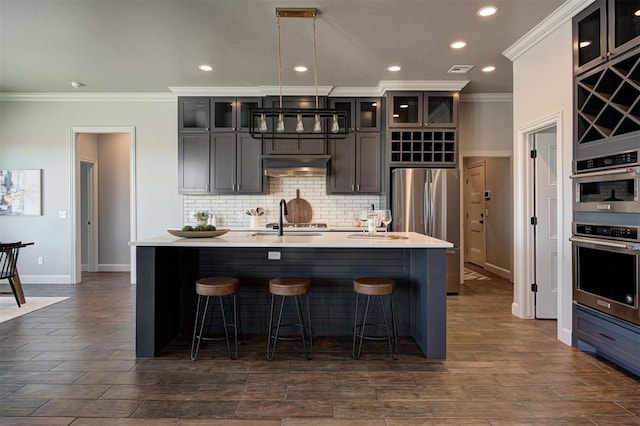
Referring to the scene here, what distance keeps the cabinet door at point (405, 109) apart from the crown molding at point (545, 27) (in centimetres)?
131

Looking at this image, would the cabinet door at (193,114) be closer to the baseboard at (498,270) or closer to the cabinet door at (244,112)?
the cabinet door at (244,112)

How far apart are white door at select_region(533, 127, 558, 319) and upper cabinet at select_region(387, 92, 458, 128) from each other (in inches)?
59.1

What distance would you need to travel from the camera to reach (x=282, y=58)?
4273mm

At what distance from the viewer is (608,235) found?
Answer: 269 centimetres

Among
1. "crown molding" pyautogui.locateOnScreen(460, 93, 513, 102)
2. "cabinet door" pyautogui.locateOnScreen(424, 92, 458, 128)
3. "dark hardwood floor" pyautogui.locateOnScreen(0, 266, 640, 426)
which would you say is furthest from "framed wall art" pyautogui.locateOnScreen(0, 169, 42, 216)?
"crown molding" pyautogui.locateOnScreen(460, 93, 513, 102)

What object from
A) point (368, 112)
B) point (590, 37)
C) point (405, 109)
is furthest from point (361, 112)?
point (590, 37)

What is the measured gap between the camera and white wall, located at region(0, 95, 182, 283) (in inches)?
227

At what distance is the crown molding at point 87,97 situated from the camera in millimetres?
5695

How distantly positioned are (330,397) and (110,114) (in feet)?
18.2

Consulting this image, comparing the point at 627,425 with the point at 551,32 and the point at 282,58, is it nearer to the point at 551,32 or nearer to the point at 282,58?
the point at 551,32

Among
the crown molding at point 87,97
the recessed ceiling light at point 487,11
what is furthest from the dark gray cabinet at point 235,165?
the recessed ceiling light at point 487,11

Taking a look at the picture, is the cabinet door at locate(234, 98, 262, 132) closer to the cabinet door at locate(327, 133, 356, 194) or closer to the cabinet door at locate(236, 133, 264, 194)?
the cabinet door at locate(236, 133, 264, 194)

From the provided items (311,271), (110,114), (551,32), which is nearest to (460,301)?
(311,271)

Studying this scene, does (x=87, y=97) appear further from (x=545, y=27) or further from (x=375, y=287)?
(x=545, y=27)
